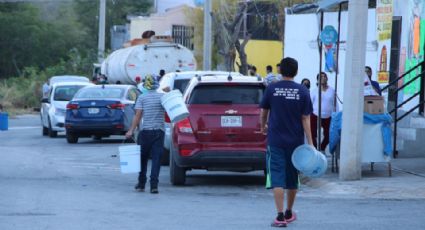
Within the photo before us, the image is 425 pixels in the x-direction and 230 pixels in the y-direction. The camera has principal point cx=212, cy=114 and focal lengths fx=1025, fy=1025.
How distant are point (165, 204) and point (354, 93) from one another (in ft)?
12.8

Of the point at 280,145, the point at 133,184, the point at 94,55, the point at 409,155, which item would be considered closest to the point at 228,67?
the point at 94,55

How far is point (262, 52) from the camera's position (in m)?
52.4

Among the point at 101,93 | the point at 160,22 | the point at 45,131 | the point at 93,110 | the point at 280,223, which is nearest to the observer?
the point at 280,223

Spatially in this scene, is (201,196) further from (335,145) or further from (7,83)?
(7,83)

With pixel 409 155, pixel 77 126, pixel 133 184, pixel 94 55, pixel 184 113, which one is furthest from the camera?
pixel 94 55

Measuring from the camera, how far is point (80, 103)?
90.1 feet

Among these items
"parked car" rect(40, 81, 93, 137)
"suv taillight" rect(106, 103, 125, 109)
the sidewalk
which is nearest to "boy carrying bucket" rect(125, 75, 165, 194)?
the sidewalk

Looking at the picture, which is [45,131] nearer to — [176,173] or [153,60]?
[153,60]

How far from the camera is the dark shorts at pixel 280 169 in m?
11.2

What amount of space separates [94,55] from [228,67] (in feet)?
52.1

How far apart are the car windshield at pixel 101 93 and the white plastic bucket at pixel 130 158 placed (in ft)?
42.2

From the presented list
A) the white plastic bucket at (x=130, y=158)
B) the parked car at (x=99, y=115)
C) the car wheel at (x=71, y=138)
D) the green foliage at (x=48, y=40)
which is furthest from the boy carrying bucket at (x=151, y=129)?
the green foliage at (x=48, y=40)

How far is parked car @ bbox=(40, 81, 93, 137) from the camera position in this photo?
30.9 m

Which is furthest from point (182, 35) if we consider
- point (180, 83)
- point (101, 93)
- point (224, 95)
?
point (224, 95)
